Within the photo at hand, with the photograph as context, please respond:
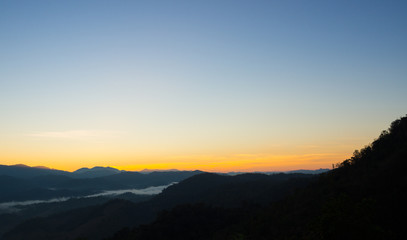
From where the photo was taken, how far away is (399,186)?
4678cm

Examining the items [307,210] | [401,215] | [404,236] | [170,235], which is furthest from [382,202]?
[170,235]

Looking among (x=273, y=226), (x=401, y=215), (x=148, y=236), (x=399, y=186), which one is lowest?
(x=148, y=236)

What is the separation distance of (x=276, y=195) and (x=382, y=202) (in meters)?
123

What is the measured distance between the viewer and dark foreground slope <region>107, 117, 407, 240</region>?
2356 cm

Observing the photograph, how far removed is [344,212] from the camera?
77.3 feet

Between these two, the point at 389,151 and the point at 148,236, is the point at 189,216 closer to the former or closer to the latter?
the point at 148,236

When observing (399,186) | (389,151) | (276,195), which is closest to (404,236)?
(399,186)

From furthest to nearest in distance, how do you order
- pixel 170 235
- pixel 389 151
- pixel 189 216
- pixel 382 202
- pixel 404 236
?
pixel 189 216, pixel 170 235, pixel 389 151, pixel 382 202, pixel 404 236

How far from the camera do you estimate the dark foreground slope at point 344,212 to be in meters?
23.6

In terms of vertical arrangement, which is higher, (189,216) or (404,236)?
(404,236)

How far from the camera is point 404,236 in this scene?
3522 centimetres

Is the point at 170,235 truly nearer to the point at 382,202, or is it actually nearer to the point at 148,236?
the point at 148,236

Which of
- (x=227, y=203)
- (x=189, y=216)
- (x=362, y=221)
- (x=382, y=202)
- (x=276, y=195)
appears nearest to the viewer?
(x=362, y=221)

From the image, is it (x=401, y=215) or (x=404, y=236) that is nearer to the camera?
(x=404, y=236)
